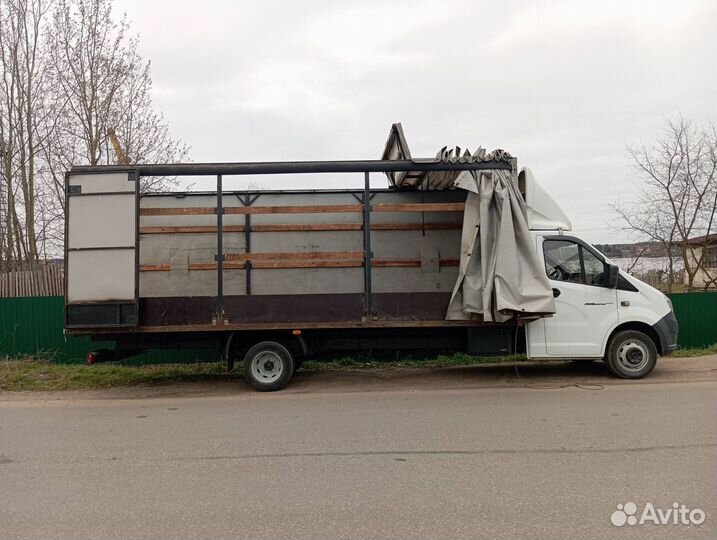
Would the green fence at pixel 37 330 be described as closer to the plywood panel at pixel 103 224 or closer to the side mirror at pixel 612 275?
the plywood panel at pixel 103 224

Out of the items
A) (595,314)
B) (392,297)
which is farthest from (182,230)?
(595,314)

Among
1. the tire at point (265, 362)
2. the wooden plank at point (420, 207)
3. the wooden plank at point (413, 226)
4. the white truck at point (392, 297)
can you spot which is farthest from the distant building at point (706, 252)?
the tire at point (265, 362)

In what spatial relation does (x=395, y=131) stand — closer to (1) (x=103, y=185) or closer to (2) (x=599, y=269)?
(2) (x=599, y=269)

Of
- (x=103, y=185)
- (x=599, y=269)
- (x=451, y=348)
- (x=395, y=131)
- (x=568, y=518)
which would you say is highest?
(x=395, y=131)

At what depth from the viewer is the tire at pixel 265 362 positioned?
8906mm

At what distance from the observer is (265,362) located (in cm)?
900

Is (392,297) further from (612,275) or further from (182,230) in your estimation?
(182,230)

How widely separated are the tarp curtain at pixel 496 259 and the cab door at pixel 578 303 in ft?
1.70

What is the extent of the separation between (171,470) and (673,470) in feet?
13.6

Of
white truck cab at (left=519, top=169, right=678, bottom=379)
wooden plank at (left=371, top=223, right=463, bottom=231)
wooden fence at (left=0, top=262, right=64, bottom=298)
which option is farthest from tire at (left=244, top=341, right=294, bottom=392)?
wooden fence at (left=0, top=262, right=64, bottom=298)

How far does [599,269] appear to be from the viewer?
8969mm

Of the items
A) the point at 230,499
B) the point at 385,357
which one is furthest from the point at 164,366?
the point at 230,499

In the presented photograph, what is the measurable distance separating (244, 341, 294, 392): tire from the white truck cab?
373 centimetres

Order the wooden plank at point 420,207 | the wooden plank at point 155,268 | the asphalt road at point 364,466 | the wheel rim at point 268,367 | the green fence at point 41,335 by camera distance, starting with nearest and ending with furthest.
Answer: the asphalt road at point 364,466 < the wheel rim at point 268,367 < the wooden plank at point 420,207 < the wooden plank at point 155,268 < the green fence at point 41,335
